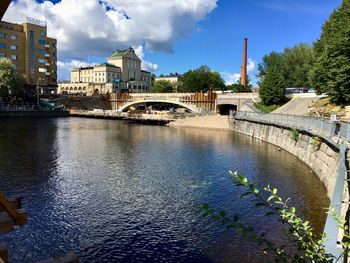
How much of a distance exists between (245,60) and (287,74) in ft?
85.0

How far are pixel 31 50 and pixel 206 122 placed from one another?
224ft

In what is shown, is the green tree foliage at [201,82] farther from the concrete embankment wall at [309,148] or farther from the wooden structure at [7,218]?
the wooden structure at [7,218]

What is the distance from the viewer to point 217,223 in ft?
54.4

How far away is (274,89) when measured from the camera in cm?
6944

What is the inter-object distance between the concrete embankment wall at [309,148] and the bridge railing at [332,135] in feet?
2.70

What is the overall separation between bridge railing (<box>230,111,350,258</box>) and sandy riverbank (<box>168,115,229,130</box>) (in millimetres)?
9629

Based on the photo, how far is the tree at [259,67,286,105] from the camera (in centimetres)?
6950

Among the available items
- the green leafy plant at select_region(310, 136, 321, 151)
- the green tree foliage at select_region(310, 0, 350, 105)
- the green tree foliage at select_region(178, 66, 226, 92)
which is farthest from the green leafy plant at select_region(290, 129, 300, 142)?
the green tree foliage at select_region(178, 66, 226, 92)

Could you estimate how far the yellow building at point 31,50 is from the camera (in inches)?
4045

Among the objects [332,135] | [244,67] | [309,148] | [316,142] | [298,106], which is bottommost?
[309,148]

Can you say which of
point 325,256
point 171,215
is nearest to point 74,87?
point 171,215

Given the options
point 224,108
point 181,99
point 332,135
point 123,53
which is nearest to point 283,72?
point 224,108

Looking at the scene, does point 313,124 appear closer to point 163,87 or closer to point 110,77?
point 163,87

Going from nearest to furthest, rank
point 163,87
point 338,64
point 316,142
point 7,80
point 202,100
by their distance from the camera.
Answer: point 316,142 → point 338,64 → point 7,80 → point 202,100 → point 163,87
